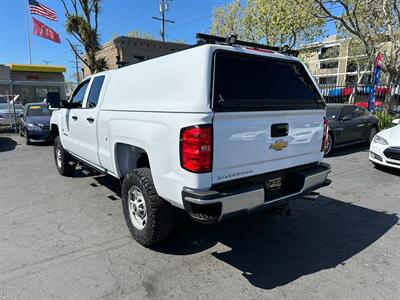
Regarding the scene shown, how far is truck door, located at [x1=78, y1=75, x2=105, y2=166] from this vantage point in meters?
4.39

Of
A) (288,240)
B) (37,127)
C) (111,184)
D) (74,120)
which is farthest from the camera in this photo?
(37,127)

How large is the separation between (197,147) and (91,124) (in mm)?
2528

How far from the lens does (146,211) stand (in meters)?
3.20

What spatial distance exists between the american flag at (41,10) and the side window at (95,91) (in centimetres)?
1701

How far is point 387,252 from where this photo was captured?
3.34 m

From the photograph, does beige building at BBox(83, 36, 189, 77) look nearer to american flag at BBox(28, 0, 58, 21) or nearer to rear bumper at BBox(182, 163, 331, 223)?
american flag at BBox(28, 0, 58, 21)

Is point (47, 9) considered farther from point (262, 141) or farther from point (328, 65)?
point (328, 65)

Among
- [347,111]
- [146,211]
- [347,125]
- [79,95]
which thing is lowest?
[146,211]

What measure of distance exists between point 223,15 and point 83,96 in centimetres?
2224

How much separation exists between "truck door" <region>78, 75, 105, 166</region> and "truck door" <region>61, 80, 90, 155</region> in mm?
223

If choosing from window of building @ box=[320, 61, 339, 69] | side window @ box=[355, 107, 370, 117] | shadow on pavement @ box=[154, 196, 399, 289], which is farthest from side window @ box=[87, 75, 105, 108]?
window of building @ box=[320, 61, 339, 69]

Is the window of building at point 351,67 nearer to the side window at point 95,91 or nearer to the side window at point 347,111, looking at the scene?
the side window at point 347,111

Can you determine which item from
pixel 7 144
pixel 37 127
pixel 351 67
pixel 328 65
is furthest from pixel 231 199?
pixel 328 65

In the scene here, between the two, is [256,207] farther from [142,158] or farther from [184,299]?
[142,158]
